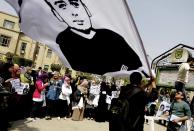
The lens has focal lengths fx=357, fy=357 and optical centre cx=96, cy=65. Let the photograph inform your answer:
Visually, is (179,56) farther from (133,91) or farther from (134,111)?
(134,111)

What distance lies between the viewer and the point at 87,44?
374 centimetres

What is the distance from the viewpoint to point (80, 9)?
3566 millimetres

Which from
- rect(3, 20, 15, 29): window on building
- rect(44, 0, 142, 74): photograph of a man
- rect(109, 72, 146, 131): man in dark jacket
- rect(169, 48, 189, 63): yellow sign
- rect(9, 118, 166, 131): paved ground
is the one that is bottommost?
rect(9, 118, 166, 131): paved ground

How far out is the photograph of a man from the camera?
3.60 meters

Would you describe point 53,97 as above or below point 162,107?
below

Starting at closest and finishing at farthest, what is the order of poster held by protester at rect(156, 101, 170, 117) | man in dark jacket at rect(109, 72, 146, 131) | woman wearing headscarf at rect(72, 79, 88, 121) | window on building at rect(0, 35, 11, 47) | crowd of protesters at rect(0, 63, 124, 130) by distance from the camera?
man in dark jacket at rect(109, 72, 146, 131) < crowd of protesters at rect(0, 63, 124, 130) < woman wearing headscarf at rect(72, 79, 88, 121) < poster held by protester at rect(156, 101, 170, 117) < window on building at rect(0, 35, 11, 47)

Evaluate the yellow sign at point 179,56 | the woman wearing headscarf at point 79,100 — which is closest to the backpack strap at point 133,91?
the yellow sign at point 179,56

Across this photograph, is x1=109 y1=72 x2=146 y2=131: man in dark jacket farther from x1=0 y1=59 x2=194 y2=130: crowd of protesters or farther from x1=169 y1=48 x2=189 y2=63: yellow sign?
x1=0 y1=59 x2=194 y2=130: crowd of protesters

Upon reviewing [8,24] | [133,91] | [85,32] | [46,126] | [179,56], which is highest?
[8,24]

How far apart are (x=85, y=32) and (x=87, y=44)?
0.48 feet

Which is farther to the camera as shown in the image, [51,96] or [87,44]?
[51,96]

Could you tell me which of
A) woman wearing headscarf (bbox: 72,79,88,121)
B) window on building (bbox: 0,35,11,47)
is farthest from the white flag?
window on building (bbox: 0,35,11,47)

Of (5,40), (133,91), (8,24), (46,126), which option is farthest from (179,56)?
(8,24)

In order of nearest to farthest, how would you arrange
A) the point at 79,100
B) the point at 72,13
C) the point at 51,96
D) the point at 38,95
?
the point at 72,13 → the point at 38,95 → the point at 51,96 → the point at 79,100
